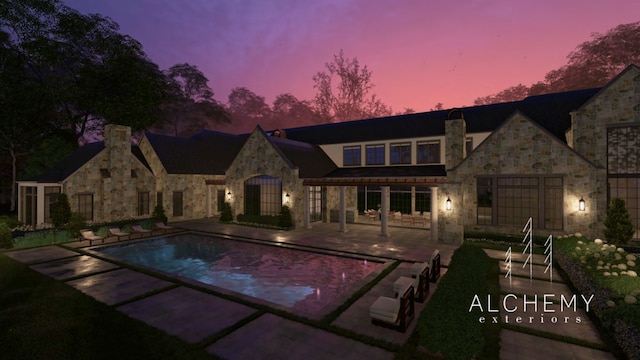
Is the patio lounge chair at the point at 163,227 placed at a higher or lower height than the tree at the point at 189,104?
lower

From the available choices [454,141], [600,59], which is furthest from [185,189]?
[600,59]

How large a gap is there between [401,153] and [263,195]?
39.7 ft

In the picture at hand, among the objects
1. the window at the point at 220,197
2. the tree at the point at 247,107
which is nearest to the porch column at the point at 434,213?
the window at the point at 220,197

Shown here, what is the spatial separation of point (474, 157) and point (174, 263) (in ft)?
56.6

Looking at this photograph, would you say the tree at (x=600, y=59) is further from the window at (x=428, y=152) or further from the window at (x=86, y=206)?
the window at (x=86, y=206)

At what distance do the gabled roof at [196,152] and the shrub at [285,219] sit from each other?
1142 centimetres

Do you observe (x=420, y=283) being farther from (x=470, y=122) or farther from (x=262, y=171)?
(x=470, y=122)

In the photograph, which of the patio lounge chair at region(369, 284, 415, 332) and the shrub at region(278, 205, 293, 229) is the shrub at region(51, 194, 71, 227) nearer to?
the shrub at region(278, 205, 293, 229)

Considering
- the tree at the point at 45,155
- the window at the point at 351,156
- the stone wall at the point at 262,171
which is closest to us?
the stone wall at the point at 262,171

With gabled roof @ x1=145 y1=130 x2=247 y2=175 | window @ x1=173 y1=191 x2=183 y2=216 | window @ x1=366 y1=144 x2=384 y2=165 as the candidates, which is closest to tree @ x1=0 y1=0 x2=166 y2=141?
gabled roof @ x1=145 y1=130 x2=247 y2=175

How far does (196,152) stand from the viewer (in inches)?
1170

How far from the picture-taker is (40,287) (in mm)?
9789

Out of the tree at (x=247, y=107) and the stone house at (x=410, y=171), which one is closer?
the stone house at (x=410, y=171)

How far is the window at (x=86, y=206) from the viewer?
21.3m
